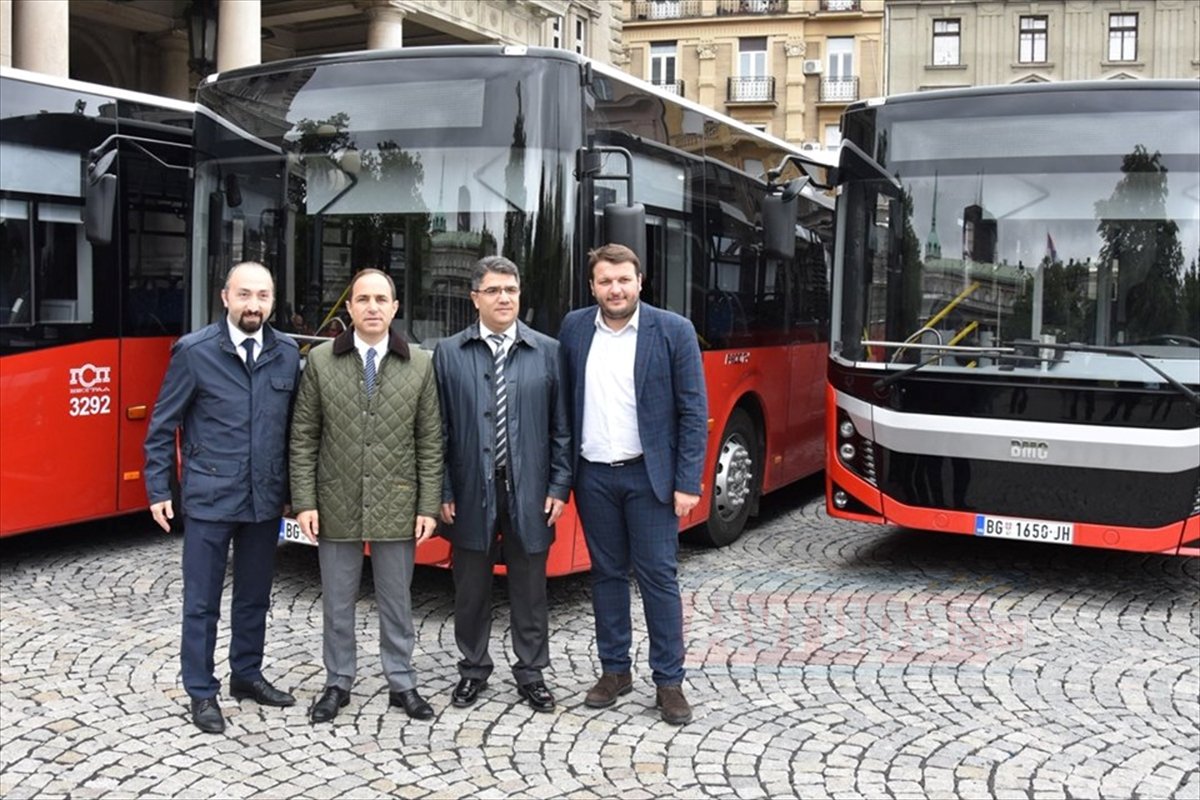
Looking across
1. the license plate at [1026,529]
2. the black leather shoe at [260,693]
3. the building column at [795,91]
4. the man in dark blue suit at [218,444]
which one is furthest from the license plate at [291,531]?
the building column at [795,91]

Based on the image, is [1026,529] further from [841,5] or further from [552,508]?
[841,5]

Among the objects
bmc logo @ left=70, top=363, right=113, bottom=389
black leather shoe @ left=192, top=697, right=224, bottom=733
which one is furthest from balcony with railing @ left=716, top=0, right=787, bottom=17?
black leather shoe @ left=192, top=697, right=224, bottom=733

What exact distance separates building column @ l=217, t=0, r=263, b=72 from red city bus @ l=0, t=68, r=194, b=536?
32.1ft

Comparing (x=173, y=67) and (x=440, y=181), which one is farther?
(x=173, y=67)

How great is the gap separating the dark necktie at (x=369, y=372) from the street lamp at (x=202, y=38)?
28.6 ft

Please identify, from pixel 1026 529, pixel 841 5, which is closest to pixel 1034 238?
pixel 1026 529

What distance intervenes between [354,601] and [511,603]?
0.67 meters

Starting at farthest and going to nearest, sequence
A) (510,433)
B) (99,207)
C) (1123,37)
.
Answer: (1123,37), (99,207), (510,433)

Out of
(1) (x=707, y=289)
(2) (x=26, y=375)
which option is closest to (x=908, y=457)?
(1) (x=707, y=289)

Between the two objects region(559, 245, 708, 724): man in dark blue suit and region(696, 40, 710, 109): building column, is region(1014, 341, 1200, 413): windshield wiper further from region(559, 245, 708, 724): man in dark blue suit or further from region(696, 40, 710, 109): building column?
region(696, 40, 710, 109): building column

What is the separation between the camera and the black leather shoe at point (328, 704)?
526 cm

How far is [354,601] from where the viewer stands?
5.37 metres

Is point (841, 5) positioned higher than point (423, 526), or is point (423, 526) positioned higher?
point (841, 5)

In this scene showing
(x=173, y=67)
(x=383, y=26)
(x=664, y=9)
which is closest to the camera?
(x=383, y=26)
